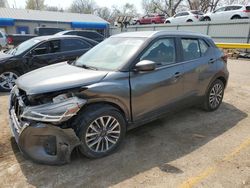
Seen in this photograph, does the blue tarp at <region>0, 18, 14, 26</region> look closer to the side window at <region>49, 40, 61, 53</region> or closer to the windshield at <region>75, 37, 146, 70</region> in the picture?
the side window at <region>49, 40, 61, 53</region>

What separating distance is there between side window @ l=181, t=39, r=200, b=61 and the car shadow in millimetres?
1244

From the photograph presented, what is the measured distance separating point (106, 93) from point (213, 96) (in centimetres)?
281

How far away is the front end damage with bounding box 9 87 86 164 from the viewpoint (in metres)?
2.87

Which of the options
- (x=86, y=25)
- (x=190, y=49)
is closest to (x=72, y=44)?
(x=190, y=49)

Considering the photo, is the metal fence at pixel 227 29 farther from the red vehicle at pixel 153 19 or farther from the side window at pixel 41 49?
the side window at pixel 41 49

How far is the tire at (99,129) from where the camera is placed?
3.04 m

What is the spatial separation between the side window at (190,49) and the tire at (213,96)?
2.62 feet

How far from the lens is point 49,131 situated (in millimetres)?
2879

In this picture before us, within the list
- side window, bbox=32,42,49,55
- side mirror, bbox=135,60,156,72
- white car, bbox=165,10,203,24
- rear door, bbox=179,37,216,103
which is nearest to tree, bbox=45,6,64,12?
white car, bbox=165,10,203,24

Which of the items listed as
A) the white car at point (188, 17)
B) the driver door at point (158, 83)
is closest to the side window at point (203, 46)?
the driver door at point (158, 83)

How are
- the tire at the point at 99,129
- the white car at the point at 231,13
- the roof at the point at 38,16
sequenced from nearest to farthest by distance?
the tire at the point at 99,129
the white car at the point at 231,13
the roof at the point at 38,16

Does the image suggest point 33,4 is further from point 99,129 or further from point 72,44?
point 99,129

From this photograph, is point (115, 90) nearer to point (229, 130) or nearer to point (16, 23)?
point (229, 130)

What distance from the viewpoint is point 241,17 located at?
17.4m
